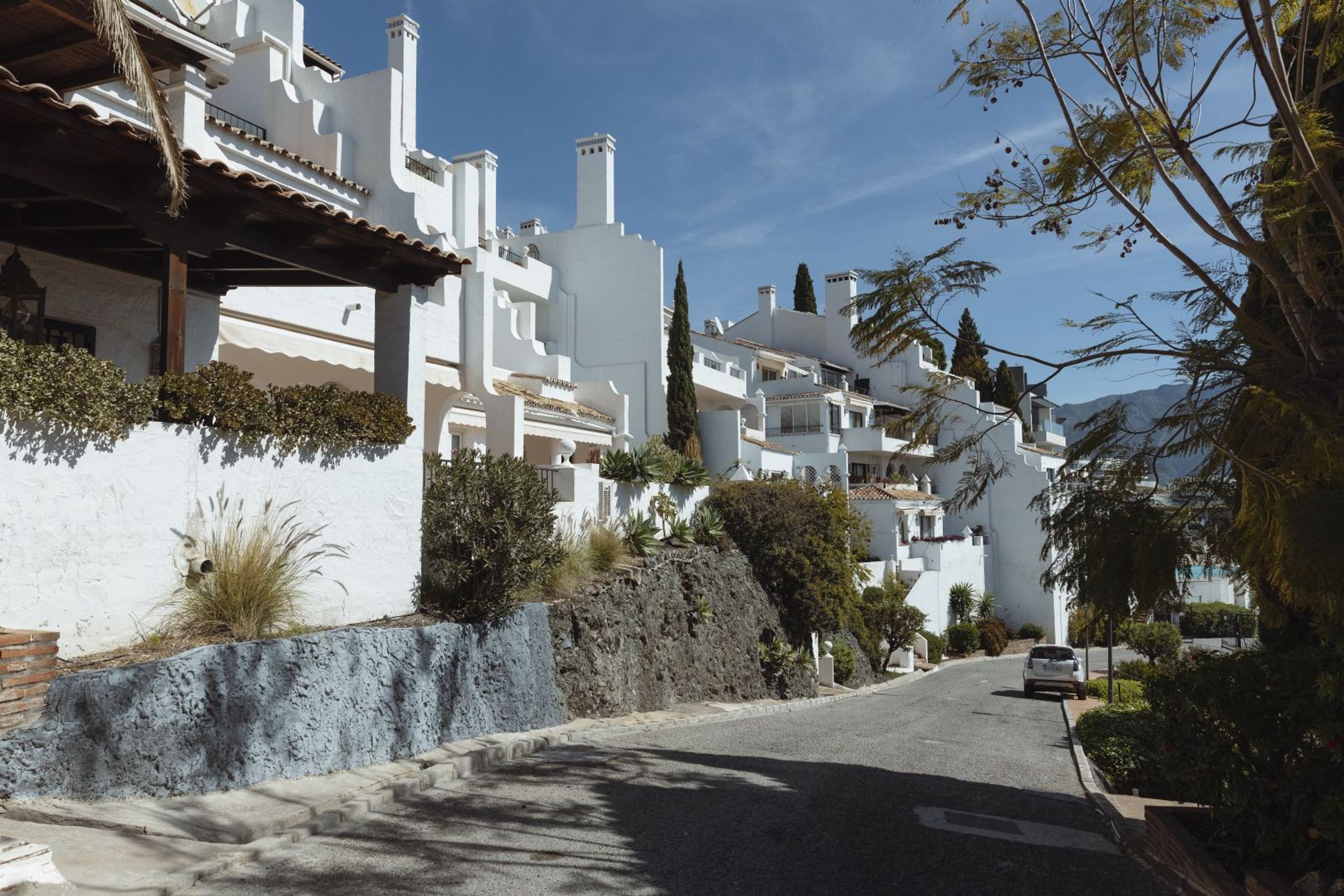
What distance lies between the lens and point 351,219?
455 inches

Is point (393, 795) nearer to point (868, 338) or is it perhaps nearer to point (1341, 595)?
point (868, 338)

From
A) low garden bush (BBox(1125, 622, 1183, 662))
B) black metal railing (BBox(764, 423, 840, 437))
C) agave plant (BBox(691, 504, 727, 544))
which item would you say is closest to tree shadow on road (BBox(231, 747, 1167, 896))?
agave plant (BBox(691, 504, 727, 544))

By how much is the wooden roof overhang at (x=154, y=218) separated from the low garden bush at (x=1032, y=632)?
45.8 metres

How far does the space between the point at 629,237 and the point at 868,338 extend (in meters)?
24.1

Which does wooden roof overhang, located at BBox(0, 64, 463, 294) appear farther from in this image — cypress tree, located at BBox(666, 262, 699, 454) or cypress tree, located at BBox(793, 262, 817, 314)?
cypress tree, located at BBox(793, 262, 817, 314)

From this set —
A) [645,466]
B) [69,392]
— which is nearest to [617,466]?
[645,466]

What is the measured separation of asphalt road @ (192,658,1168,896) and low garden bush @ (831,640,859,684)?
15.5 metres

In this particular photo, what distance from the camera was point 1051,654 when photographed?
30016 mm

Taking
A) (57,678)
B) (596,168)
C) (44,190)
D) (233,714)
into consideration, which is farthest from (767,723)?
(596,168)

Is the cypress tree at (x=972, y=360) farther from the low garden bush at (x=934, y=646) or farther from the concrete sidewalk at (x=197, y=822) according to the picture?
the low garden bush at (x=934, y=646)

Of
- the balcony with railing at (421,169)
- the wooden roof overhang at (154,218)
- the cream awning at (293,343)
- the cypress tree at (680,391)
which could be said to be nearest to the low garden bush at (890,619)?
the cypress tree at (680,391)

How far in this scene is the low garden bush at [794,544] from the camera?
24156 millimetres

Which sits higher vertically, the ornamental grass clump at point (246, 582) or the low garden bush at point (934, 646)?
the ornamental grass clump at point (246, 582)

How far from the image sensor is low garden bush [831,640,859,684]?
2928 cm
